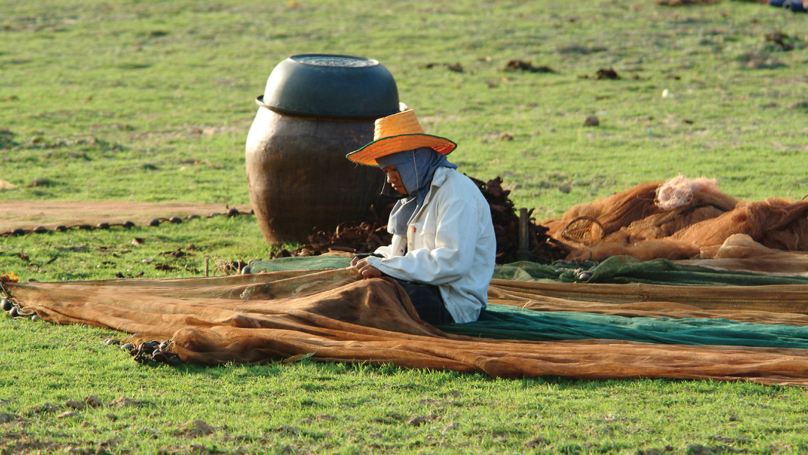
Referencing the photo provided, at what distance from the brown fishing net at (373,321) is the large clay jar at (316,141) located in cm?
240

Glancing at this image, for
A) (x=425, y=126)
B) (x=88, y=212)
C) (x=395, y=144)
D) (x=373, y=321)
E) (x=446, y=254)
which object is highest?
(x=395, y=144)

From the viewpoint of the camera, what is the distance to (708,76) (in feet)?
64.5

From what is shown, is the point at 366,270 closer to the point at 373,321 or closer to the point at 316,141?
the point at 373,321

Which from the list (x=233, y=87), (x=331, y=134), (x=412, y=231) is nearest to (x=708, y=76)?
(x=233, y=87)

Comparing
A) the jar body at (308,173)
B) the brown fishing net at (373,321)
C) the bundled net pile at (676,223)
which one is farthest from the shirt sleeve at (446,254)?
the jar body at (308,173)

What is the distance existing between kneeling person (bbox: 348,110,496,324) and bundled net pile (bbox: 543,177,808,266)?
2562 millimetres

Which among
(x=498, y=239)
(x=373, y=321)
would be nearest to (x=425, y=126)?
(x=498, y=239)

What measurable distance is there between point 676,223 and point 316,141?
11.5ft

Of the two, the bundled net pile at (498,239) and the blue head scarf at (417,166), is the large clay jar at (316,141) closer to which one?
the bundled net pile at (498,239)

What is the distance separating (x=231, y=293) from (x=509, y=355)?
207 centimetres

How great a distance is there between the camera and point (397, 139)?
522 centimetres

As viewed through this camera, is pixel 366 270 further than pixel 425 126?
No

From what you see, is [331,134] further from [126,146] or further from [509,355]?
[126,146]

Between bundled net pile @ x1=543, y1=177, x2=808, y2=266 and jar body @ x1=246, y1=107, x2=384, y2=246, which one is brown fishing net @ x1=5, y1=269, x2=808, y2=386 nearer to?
A: bundled net pile @ x1=543, y1=177, x2=808, y2=266
